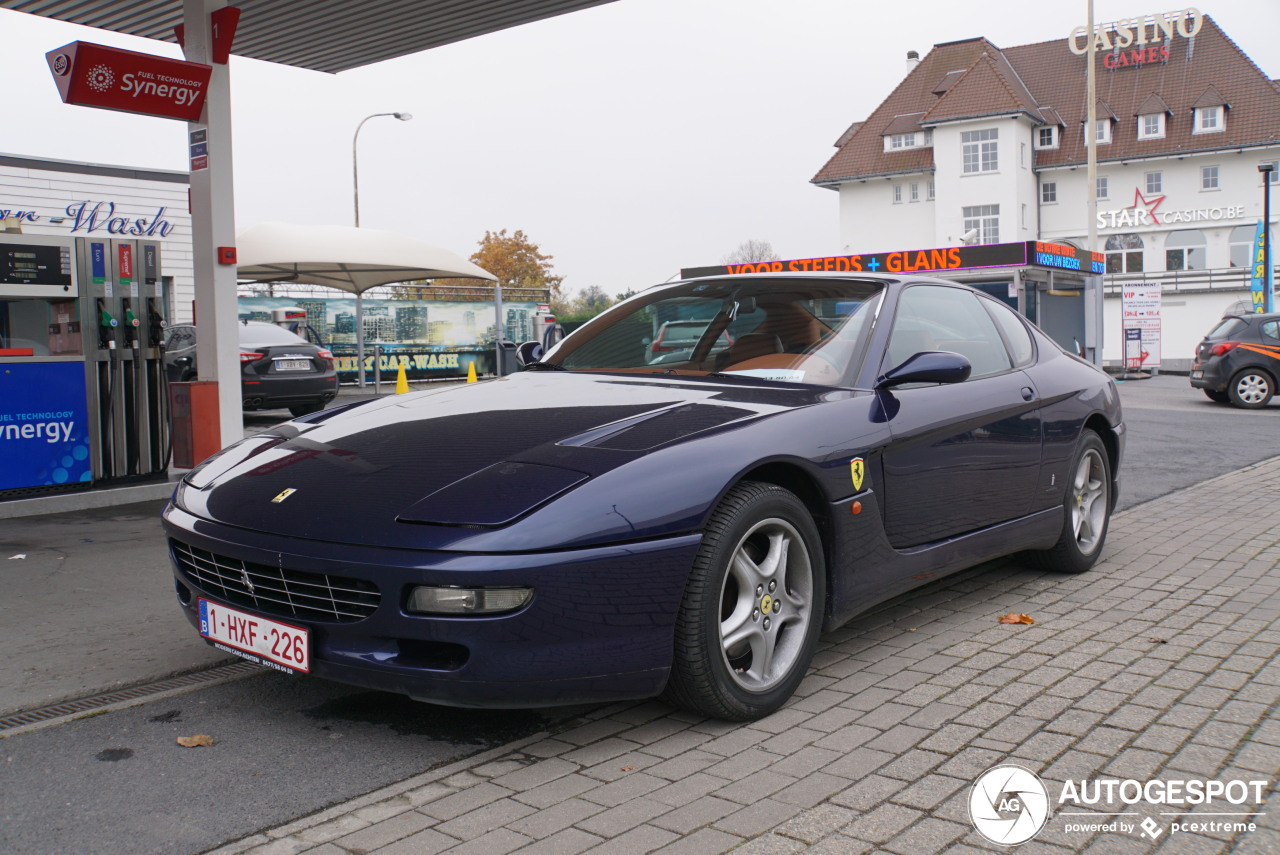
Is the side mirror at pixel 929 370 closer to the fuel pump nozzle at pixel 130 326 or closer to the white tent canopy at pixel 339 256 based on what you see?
the fuel pump nozzle at pixel 130 326

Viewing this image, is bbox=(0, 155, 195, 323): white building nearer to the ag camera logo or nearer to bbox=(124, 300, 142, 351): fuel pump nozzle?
bbox=(124, 300, 142, 351): fuel pump nozzle

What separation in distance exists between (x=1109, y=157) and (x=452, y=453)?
51.5 m

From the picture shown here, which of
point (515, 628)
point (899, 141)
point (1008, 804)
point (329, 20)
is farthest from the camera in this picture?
point (899, 141)

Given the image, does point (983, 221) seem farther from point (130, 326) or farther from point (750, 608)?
point (750, 608)

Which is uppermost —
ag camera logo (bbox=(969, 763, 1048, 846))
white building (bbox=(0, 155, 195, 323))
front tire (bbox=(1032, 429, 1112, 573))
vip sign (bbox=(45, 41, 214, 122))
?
white building (bbox=(0, 155, 195, 323))

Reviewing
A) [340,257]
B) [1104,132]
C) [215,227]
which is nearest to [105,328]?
[215,227]

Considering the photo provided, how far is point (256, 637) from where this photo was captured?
317 cm

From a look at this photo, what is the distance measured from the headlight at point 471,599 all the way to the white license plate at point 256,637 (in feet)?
1.42

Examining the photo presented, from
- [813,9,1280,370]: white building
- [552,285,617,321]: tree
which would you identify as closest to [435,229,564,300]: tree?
[552,285,617,321]: tree

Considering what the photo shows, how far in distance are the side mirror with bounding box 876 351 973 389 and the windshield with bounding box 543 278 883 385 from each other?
0.16 metres

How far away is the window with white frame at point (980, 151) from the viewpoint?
161ft

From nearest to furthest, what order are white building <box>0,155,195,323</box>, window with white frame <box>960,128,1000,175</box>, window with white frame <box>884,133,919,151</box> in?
1. white building <box>0,155,195,323</box>
2. window with white frame <box>960,128,1000,175</box>
3. window with white frame <box>884,133,919,151</box>

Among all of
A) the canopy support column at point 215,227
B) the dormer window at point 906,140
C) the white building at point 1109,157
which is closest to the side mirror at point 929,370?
the canopy support column at point 215,227

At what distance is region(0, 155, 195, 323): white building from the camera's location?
22078mm
